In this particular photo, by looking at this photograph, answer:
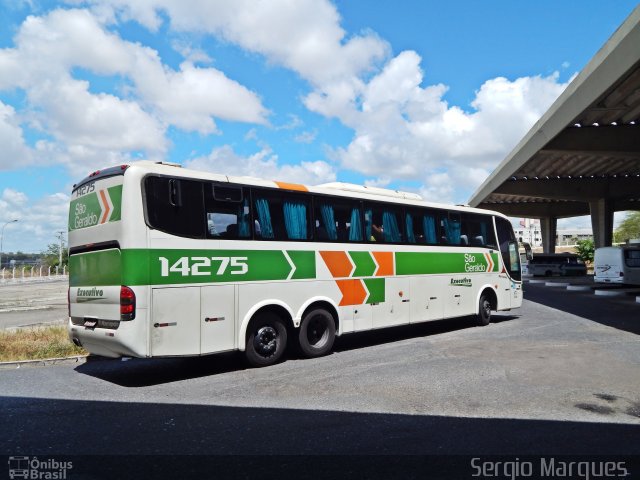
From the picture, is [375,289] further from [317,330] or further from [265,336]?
[265,336]

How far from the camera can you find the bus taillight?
746 cm

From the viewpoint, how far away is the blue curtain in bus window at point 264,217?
30.0 feet

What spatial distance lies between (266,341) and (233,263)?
5.06ft

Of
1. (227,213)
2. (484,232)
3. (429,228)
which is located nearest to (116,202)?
(227,213)

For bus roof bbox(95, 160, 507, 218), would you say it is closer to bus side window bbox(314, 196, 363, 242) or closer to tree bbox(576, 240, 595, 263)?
bus side window bbox(314, 196, 363, 242)

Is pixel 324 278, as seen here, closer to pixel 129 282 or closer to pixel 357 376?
pixel 357 376

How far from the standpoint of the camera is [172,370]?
917 cm

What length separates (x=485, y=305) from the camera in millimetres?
14680

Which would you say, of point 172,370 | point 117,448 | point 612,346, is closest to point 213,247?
point 172,370

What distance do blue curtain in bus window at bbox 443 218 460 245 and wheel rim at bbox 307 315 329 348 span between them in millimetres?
4859

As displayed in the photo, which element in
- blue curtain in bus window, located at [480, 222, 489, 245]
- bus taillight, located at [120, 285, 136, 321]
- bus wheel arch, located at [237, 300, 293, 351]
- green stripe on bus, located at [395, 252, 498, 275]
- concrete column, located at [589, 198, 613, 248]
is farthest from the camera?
concrete column, located at [589, 198, 613, 248]

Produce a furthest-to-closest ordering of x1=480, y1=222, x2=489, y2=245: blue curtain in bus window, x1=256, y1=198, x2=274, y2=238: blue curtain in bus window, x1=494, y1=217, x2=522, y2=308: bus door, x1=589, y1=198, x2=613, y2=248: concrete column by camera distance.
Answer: x1=589, y1=198, x2=613, y2=248: concrete column
x1=494, y1=217, x2=522, y2=308: bus door
x1=480, y1=222, x2=489, y2=245: blue curtain in bus window
x1=256, y1=198, x2=274, y2=238: blue curtain in bus window

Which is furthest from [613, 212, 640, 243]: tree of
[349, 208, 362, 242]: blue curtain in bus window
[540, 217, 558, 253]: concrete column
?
[349, 208, 362, 242]: blue curtain in bus window

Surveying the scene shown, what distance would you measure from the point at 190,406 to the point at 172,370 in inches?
111
